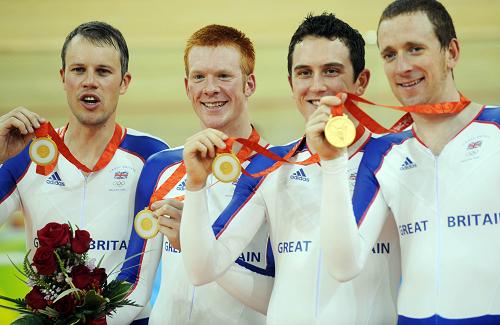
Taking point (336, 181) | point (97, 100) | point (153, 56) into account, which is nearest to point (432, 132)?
point (336, 181)

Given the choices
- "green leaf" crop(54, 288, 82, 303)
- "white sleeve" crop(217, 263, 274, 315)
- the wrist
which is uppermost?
the wrist

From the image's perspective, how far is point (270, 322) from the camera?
125 inches

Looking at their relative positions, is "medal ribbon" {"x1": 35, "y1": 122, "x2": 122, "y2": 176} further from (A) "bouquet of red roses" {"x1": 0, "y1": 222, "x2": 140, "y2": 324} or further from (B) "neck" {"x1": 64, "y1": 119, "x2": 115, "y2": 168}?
(A) "bouquet of red roses" {"x1": 0, "y1": 222, "x2": 140, "y2": 324}

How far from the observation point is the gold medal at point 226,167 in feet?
9.77

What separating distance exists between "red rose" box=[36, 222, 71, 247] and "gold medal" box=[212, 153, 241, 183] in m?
0.60

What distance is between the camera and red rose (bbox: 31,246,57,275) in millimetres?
2936

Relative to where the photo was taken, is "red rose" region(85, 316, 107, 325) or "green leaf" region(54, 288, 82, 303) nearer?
"green leaf" region(54, 288, 82, 303)

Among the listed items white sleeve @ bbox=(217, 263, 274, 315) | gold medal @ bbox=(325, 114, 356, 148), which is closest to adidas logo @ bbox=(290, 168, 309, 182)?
white sleeve @ bbox=(217, 263, 274, 315)

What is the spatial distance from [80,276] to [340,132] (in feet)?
3.61

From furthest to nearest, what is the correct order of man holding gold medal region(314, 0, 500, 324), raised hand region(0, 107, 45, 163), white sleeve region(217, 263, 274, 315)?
raised hand region(0, 107, 45, 163) < white sleeve region(217, 263, 274, 315) < man holding gold medal region(314, 0, 500, 324)

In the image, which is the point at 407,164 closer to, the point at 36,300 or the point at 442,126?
the point at 442,126

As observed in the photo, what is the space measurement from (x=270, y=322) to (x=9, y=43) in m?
4.51

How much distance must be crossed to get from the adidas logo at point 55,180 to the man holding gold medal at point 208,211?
0.40m

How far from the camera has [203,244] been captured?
10.1 ft
